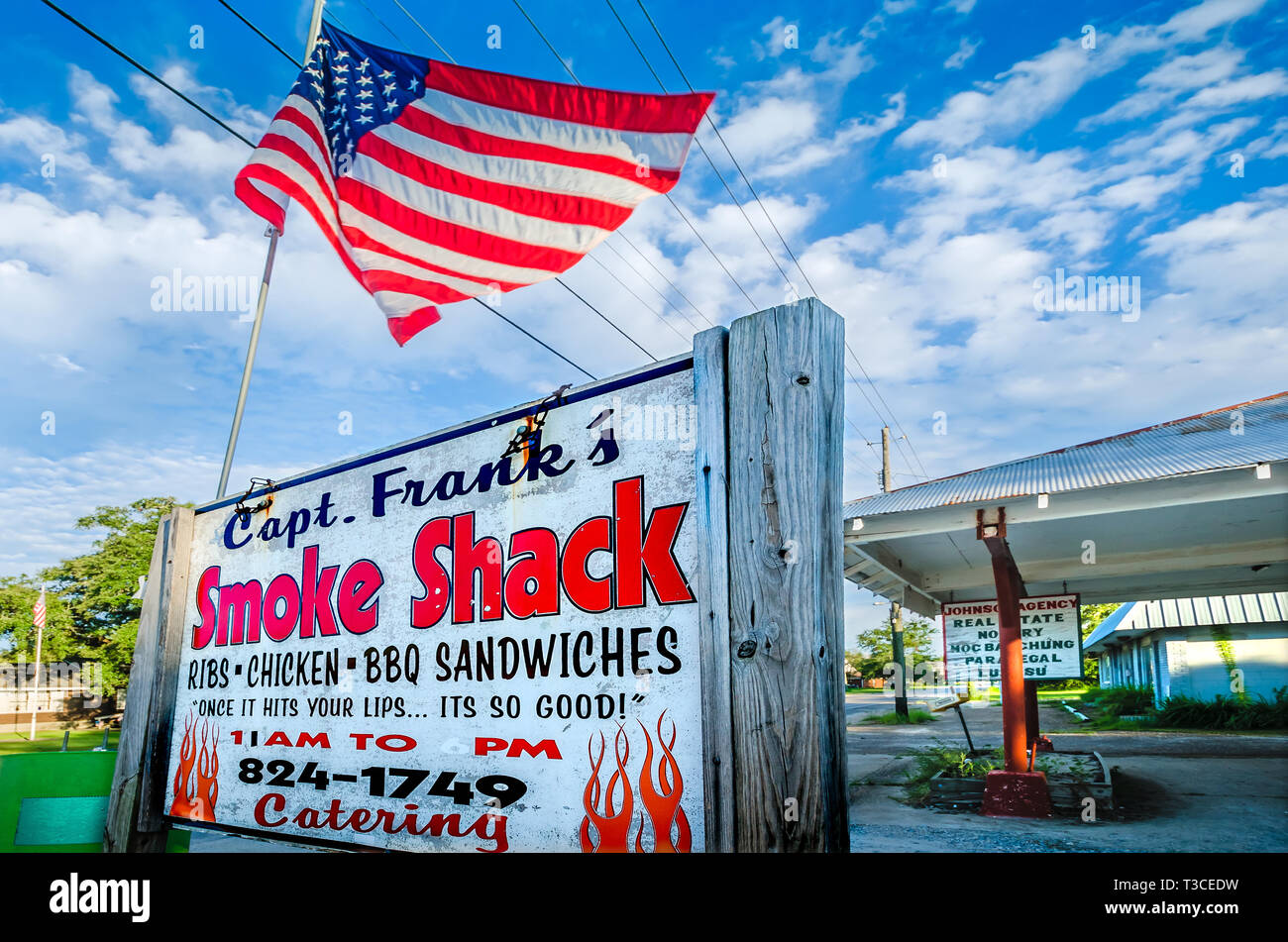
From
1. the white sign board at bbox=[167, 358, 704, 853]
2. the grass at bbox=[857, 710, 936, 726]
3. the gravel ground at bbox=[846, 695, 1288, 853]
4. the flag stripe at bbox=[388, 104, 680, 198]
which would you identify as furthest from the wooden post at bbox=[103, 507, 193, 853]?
the grass at bbox=[857, 710, 936, 726]

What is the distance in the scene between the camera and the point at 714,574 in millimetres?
2139

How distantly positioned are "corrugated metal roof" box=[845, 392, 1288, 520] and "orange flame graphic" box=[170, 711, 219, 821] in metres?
6.68

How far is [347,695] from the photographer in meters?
3.13

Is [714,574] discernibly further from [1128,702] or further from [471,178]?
[1128,702]

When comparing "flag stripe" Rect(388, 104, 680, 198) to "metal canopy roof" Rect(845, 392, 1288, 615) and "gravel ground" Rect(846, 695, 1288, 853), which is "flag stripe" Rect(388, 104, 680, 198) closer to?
"metal canopy roof" Rect(845, 392, 1288, 615)

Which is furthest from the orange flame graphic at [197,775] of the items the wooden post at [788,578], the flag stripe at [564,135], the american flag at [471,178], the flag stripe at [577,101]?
the flag stripe at [577,101]

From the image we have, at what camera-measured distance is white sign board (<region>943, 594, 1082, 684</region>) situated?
9859mm

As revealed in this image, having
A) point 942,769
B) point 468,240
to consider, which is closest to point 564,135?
point 468,240

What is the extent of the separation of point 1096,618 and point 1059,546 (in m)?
46.8

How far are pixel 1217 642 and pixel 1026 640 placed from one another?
17941 millimetres

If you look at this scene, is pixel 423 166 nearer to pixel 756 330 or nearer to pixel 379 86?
pixel 379 86

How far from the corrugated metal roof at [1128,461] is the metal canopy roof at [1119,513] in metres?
0.02
